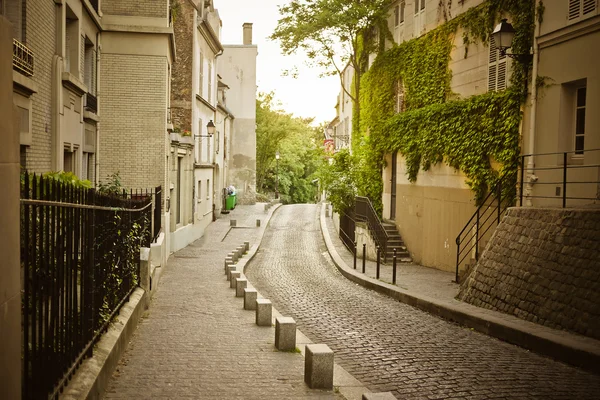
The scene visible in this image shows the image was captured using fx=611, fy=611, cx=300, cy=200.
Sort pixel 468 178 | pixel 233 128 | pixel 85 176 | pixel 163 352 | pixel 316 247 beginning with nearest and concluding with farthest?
pixel 163 352 < pixel 85 176 < pixel 468 178 < pixel 316 247 < pixel 233 128

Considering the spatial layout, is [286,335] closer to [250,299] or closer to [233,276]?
[250,299]

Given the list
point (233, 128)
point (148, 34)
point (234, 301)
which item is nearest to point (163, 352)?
point (234, 301)

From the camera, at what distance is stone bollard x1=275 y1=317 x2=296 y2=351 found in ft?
27.7

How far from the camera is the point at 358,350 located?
30.5 ft

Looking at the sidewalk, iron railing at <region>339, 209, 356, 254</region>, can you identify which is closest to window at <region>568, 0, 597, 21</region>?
the sidewalk

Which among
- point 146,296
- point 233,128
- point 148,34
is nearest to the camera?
point 146,296

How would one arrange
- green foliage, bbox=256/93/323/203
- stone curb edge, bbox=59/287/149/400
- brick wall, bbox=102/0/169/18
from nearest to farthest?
stone curb edge, bbox=59/287/149/400, brick wall, bbox=102/0/169/18, green foliage, bbox=256/93/323/203

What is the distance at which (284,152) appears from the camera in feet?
242

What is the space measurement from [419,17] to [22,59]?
55.9 feet

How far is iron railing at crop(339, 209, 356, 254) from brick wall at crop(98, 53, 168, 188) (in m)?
9.04

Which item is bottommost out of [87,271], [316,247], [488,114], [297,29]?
[316,247]

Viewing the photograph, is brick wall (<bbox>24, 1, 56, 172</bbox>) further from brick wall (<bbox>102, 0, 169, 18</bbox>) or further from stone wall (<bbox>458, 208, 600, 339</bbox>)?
stone wall (<bbox>458, 208, 600, 339</bbox>)

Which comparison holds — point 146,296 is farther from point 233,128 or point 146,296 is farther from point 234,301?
point 233,128

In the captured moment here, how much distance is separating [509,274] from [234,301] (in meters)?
5.83
